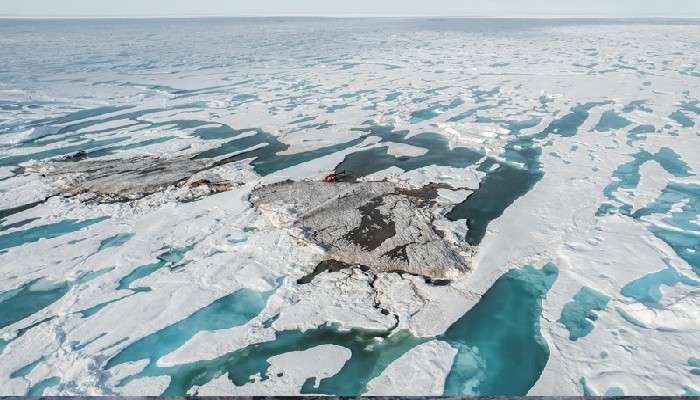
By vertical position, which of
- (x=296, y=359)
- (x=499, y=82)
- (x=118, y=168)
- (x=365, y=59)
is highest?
(x=296, y=359)

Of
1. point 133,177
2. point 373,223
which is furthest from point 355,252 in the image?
point 133,177

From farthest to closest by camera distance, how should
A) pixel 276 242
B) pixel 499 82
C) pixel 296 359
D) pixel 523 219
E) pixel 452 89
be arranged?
1. pixel 499 82
2. pixel 452 89
3. pixel 523 219
4. pixel 276 242
5. pixel 296 359

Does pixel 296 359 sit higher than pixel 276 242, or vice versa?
pixel 296 359

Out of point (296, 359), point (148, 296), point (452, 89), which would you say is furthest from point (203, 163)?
point (452, 89)

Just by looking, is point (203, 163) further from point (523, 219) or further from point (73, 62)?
point (73, 62)

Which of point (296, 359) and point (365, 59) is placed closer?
point (296, 359)

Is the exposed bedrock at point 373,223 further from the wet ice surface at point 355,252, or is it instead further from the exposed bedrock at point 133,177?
the exposed bedrock at point 133,177

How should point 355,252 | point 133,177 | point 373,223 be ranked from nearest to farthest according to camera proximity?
point 355,252 → point 373,223 → point 133,177

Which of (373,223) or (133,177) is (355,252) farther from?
(133,177)
